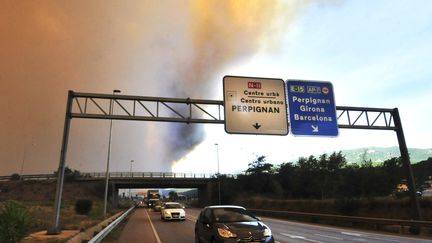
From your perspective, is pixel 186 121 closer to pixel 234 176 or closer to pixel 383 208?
pixel 383 208

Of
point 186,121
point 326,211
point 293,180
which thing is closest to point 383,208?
point 326,211

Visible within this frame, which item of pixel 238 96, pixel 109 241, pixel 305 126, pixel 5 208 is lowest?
pixel 109 241

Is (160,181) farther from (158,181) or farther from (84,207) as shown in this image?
(84,207)

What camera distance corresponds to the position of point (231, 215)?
39.5 ft

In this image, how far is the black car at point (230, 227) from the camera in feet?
33.5

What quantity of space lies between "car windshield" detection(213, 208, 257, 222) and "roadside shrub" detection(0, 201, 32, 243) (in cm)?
592

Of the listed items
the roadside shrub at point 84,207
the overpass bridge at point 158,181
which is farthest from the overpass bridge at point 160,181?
the roadside shrub at point 84,207

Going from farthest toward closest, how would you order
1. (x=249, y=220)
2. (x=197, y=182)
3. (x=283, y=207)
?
(x=197, y=182) → (x=283, y=207) → (x=249, y=220)

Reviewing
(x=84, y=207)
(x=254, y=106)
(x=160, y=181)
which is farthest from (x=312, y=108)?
(x=160, y=181)

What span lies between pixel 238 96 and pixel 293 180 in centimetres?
5464

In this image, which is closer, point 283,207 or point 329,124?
point 329,124

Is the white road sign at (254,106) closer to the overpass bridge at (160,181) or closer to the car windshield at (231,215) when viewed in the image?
the car windshield at (231,215)

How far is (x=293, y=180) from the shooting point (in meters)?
72.1

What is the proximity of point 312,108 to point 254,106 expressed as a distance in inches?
142
